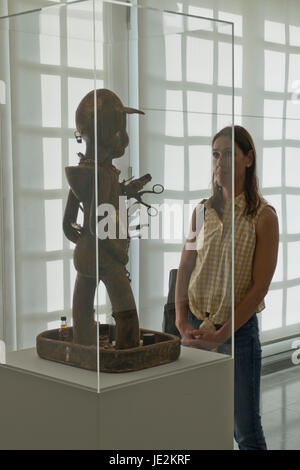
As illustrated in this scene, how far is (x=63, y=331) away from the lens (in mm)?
1610

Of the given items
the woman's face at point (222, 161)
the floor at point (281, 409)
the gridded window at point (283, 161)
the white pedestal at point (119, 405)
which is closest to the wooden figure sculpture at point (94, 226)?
the white pedestal at point (119, 405)

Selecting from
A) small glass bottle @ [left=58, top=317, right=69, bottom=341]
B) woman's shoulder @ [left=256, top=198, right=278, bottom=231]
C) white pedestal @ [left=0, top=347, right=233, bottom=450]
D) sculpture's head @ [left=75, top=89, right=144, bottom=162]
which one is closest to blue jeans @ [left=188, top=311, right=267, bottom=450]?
woman's shoulder @ [left=256, top=198, right=278, bottom=231]

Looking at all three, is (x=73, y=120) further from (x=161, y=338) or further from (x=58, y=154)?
(x=161, y=338)

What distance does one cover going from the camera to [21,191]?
66.6 inches

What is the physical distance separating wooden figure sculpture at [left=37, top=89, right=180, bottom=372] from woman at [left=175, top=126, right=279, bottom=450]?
0.58 feet

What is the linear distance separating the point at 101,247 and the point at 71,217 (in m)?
0.13

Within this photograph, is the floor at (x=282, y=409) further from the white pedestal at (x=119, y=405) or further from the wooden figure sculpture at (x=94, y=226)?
the wooden figure sculpture at (x=94, y=226)

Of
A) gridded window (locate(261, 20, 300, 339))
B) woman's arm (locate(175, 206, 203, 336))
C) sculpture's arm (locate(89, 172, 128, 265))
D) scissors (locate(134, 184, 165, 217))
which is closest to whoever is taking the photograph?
sculpture's arm (locate(89, 172, 128, 265))

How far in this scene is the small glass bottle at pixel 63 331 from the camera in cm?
160

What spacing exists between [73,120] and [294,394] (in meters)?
2.74

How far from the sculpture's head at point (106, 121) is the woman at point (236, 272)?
0.97 feet

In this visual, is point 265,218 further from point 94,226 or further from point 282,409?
point 282,409

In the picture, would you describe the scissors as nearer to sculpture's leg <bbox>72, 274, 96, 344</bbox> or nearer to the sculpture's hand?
the sculpture's hand

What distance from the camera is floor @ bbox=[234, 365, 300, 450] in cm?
307
